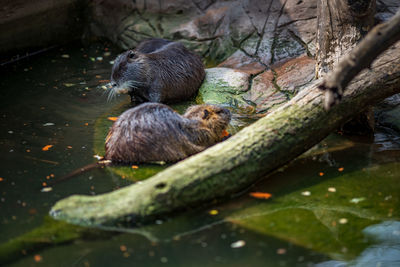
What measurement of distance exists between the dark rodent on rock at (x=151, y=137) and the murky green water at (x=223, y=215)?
0.56ft

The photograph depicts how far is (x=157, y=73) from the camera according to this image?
593 cm

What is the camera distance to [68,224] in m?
3.49

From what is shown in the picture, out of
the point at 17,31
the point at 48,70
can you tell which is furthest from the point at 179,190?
the point at 17,31

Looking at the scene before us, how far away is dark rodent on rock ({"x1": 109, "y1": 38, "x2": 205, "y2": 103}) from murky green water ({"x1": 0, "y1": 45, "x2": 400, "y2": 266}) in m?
0.74

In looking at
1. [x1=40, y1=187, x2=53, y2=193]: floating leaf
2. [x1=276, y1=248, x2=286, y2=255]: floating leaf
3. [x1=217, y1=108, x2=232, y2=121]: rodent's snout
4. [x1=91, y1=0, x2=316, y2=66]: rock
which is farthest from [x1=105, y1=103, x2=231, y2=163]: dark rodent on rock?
[x1=91, y1=0, x2=316, y2=66]: rock

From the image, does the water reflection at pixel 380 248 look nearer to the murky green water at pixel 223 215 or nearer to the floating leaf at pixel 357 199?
the murky green water at pixel 223 215

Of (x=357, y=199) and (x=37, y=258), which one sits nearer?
(x=37, y=258)

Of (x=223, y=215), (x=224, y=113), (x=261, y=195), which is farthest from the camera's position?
(x=224, y=113)

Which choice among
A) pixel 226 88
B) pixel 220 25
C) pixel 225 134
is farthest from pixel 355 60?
pixel 220 25

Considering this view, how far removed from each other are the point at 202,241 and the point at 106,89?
3.52m

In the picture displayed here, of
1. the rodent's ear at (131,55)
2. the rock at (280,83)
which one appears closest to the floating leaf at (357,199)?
the rock at (280,83)

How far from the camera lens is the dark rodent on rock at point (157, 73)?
5785 millimetres

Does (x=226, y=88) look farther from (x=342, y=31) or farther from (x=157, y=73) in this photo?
(x=342, y=31)

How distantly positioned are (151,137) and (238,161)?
3.11ft
